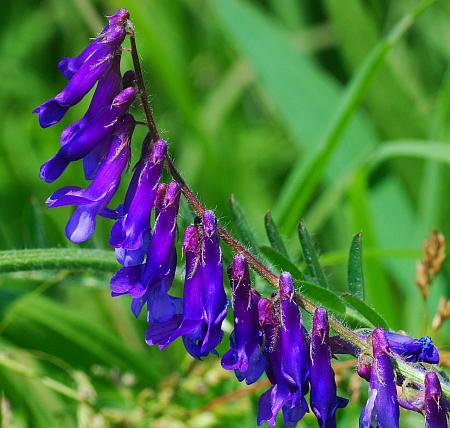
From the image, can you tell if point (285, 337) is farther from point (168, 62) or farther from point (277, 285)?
point (168, 62)

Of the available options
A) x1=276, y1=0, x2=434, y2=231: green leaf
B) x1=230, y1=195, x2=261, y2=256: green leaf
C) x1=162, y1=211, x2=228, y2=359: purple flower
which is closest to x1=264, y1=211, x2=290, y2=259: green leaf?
x1=230, y1=195, x2=261, y2=256: green leaf

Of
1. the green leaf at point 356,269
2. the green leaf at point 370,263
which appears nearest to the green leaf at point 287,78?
the green leaf at point 370,263

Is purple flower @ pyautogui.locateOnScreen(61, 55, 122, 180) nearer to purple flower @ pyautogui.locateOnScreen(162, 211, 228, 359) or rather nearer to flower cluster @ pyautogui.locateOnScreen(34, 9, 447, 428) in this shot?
flower cluster @ pyautogui.locateOnScreen(34, 9, 447, 428)

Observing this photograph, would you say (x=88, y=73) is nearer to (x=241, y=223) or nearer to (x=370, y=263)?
(x=241, y=223)

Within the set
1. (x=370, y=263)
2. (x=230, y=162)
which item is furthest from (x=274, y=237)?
(x=230, y=162)

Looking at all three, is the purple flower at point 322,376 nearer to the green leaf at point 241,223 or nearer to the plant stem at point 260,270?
the plant stem at point 260,270

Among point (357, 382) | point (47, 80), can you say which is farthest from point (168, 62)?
point (357, 382)
